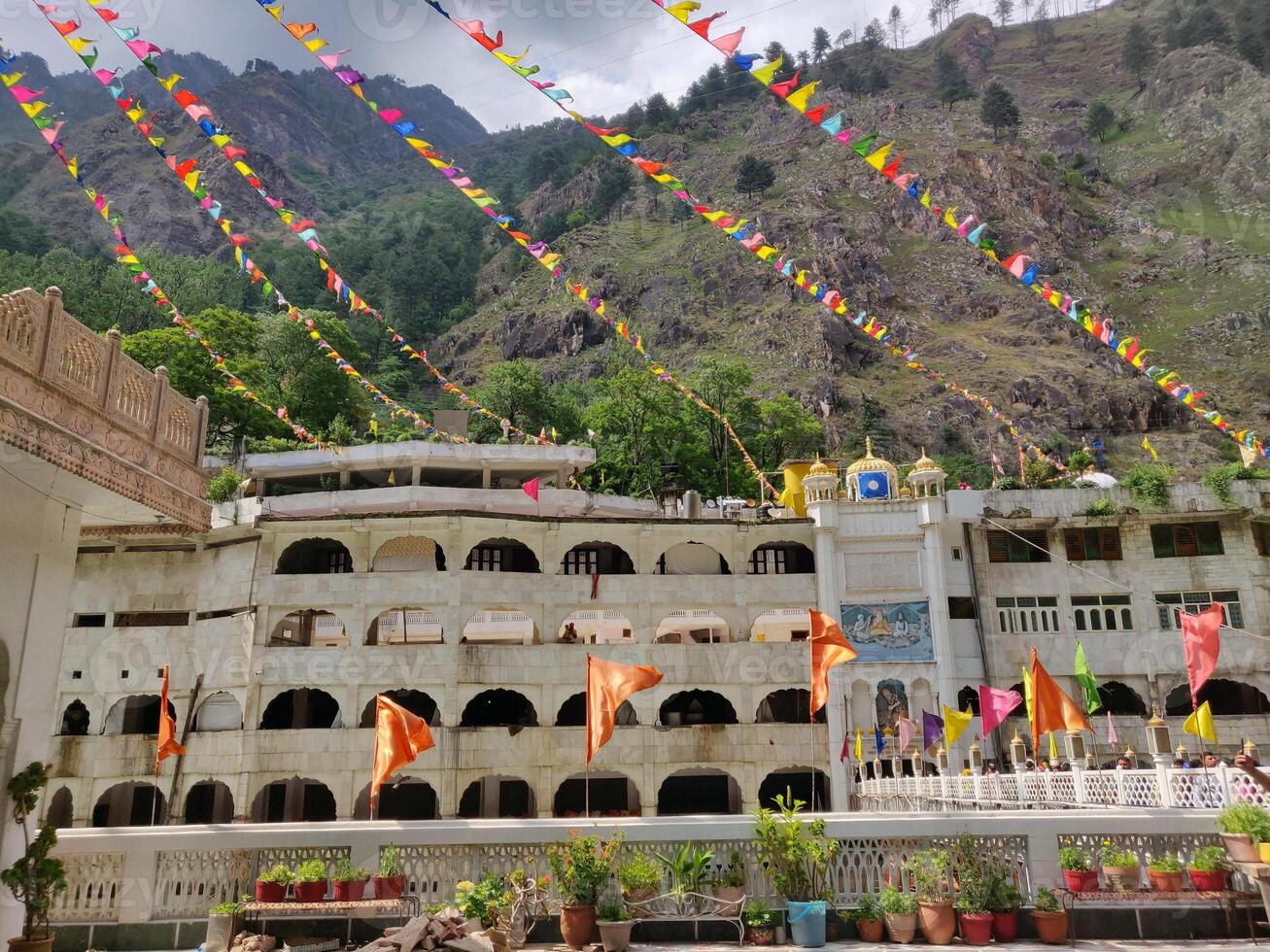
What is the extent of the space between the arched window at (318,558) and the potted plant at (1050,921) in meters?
27.7

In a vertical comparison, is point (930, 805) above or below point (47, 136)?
below

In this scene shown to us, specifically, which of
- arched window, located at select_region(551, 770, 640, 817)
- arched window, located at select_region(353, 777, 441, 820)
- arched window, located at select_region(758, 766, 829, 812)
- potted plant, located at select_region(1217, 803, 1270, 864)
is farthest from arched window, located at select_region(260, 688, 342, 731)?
potted plant, located at select_region(1217, 803, 1270, 864)

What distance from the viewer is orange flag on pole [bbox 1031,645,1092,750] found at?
17.7m

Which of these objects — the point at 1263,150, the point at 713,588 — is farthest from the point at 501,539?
the point at 1263,150

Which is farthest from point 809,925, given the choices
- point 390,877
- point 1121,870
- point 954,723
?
point 954,723

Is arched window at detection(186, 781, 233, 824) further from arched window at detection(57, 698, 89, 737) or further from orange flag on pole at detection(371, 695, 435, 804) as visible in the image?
orange flag on pole at detection(371, 695, 435, 804)

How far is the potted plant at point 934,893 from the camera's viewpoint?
10.9 meters

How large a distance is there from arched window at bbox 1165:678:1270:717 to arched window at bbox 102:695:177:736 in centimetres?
3478

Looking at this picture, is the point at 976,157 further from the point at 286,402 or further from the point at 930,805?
the point at 930,805

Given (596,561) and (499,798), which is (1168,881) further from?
(596,561)

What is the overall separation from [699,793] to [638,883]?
82.1ft

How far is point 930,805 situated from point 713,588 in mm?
12038

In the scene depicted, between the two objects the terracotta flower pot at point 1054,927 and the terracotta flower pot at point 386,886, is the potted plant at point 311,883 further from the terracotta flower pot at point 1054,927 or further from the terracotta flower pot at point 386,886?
the terracotta flower pot at point 1054,927

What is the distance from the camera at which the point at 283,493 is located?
41500 millimetres
